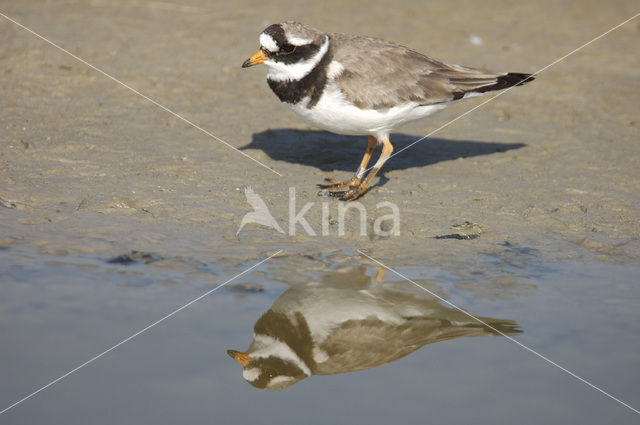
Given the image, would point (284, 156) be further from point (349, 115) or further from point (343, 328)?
point (343, 328)

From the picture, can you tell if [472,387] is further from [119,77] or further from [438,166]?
[119,77]

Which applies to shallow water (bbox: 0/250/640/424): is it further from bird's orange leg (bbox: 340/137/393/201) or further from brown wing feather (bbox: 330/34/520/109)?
brown wing feather (bbox: 330/34/520/109)

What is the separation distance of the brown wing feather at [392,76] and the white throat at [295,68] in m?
0.17

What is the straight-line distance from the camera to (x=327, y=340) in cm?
393

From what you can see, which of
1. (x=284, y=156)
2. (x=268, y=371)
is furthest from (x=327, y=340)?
(x=284, y=156)

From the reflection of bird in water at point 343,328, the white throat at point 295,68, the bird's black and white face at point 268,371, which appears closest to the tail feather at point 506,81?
the white throat at point 295,68

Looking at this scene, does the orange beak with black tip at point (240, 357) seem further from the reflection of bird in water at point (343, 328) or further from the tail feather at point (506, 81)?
the tail feather at point (506, 81)

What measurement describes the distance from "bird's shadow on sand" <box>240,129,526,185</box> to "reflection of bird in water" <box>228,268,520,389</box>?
246 centimetres

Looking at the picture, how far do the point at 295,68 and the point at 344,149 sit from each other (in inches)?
63.7

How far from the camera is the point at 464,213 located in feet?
18.8

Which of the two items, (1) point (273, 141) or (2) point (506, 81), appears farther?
(1) point (273, 141)

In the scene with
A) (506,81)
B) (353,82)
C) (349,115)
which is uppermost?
(506,81)

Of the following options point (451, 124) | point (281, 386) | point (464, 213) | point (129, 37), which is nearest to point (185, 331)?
point (281, 386)

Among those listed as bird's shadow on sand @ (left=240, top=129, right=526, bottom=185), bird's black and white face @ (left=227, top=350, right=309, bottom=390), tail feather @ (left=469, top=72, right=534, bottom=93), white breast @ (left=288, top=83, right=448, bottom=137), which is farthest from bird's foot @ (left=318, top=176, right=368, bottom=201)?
bird's black and white face @ (left=227, top=350, right=309, bottom=390)
